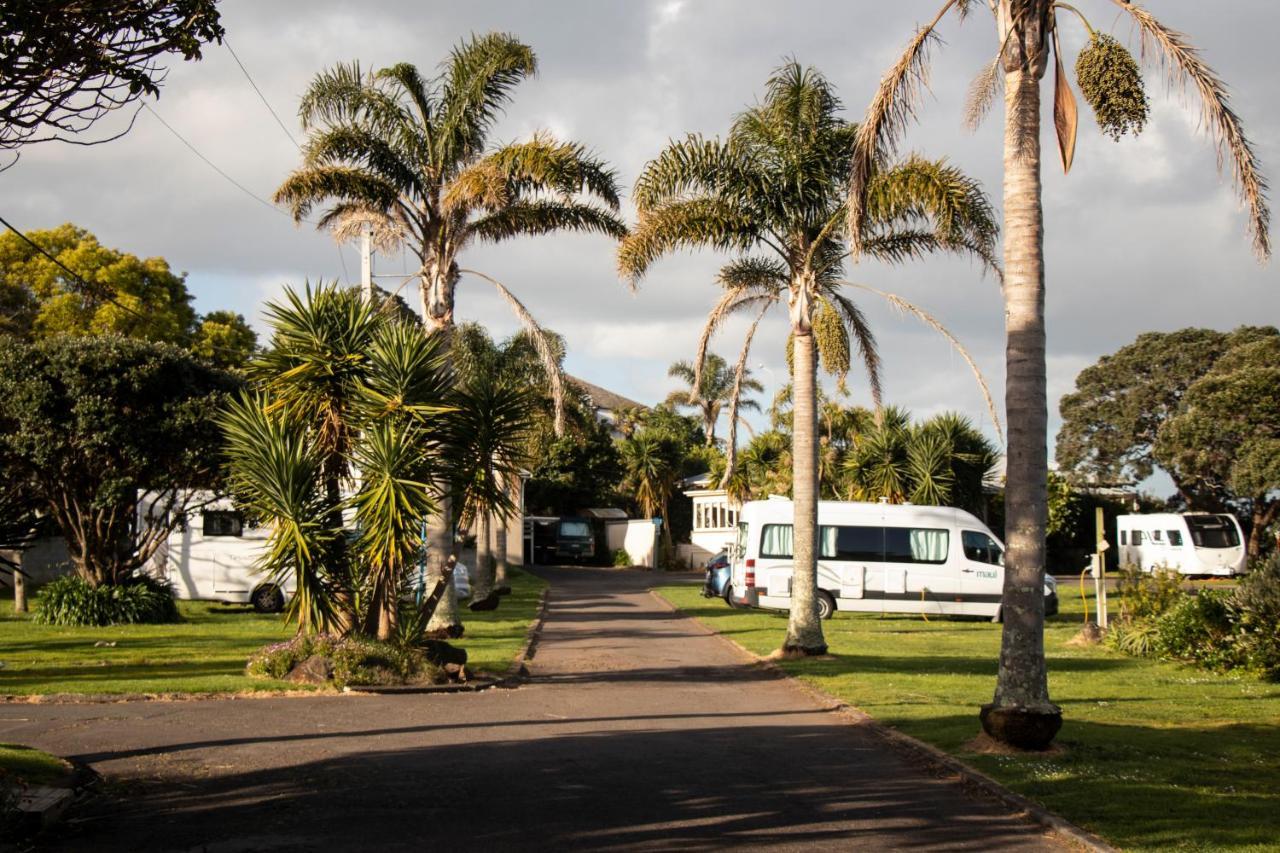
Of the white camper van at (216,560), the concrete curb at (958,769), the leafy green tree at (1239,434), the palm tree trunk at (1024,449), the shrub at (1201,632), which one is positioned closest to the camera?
the concrete curb at (958,769)

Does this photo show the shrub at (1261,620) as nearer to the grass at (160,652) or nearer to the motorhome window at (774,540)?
the grass at (160,652)

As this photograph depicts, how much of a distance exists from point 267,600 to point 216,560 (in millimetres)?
1709

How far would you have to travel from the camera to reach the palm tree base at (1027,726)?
987 centimetres

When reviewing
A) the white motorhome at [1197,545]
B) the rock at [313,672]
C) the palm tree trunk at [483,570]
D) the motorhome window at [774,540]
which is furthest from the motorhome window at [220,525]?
the white motorhome at [1197,545]

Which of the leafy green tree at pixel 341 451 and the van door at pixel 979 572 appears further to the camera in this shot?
the van door at pixel 979 572

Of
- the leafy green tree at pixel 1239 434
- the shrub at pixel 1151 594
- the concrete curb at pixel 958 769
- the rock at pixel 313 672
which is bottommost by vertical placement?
the concrete curb at pixel 958 769

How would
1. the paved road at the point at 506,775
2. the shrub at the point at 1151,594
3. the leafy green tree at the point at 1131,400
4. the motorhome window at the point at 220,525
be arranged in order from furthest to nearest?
the leafy green tree at the point at 1131,400 < the motorhome window at the point at 220,525 < the shrub at the point at 1151,594 < the paved road at the point at 506,775

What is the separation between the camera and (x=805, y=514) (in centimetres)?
1842

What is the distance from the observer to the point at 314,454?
15133 millimetres

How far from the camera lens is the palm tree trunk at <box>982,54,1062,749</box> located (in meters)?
10.0

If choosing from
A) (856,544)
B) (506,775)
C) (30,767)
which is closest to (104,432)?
(30,767)

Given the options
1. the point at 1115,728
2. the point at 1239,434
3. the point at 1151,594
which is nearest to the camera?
the point at 1115,728

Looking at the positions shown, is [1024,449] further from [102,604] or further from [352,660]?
[102,604]

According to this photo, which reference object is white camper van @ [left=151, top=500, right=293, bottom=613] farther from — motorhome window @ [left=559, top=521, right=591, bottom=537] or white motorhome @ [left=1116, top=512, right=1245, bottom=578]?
motorhome window @ [left=559, top=521, right=591, bottom=537]
